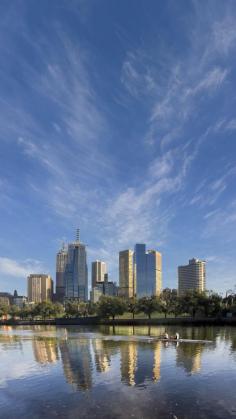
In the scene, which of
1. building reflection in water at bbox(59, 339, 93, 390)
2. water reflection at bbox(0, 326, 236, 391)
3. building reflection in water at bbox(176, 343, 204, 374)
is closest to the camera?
building reflection in water at bbox(59, 339, 93, 390)

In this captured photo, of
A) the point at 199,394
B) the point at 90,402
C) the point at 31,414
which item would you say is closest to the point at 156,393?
the point at 199,394

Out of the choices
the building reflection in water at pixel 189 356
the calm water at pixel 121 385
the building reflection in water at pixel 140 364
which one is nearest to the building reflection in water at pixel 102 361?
the calm water at pixel 121 385

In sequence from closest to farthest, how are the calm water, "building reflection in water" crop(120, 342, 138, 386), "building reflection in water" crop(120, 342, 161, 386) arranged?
the calm water
"building reflection in water" crop(120, 342, 138, 386)
"building reflection in water" crop(120, 342, 161, 386)

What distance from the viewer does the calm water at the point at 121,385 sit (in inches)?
1518

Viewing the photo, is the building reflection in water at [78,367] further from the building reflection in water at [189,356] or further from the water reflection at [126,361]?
the building reflection in water at [189,356]

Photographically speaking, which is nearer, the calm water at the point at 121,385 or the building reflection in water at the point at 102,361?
the calm water at the point at 121,385

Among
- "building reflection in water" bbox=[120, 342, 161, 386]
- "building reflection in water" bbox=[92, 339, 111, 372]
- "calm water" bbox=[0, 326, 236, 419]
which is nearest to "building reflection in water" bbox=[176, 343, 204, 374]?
"calm water" bbox=[0, 326, 236, 419]

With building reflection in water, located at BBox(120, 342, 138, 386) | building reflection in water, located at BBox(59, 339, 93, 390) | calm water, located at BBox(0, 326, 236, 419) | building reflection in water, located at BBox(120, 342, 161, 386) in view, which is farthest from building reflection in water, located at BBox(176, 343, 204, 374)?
building reflection in water, located at BBox(59, 339, 93, 390)

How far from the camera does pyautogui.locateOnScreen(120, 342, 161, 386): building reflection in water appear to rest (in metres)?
53.1

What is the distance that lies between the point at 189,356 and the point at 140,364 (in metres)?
12.0

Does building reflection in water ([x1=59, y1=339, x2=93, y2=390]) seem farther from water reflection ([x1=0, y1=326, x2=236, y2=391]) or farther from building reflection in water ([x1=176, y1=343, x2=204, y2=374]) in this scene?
building reflection in water ([x1=176, y1=343, x2=204, y2=374])

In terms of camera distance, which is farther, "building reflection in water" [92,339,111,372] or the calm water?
"building reflection in water" [92,339,111,372]

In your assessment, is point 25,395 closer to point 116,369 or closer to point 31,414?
point 31,414

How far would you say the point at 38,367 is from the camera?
67000 mm
